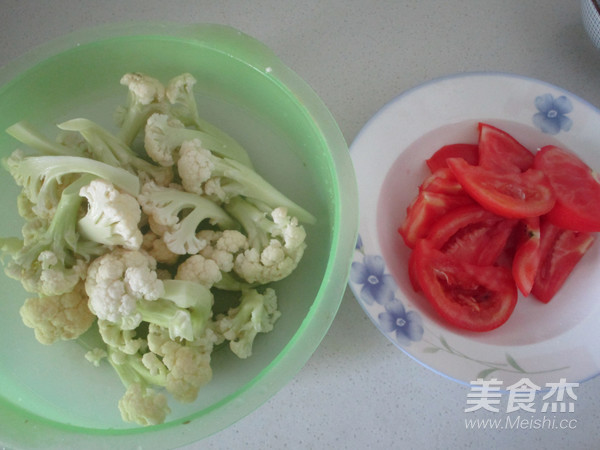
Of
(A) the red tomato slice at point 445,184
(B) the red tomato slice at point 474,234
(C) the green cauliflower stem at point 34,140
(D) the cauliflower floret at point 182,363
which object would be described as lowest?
(D) the cauliflower floret at point 182,363

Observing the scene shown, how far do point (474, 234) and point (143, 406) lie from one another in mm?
629

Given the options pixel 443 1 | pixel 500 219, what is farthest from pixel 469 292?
pixel 443 1

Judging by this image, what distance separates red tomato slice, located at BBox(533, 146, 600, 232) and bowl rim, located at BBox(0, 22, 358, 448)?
1.35 feet

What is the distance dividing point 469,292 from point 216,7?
0.78 metres

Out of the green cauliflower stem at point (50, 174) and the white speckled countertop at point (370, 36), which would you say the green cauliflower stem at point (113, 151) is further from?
the white speckled countertop at point (370, 36)

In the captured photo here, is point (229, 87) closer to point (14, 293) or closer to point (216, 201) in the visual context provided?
point (216, 201)

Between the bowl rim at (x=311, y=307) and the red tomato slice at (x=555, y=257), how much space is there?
0.42m

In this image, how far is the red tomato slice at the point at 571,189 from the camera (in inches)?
37.0

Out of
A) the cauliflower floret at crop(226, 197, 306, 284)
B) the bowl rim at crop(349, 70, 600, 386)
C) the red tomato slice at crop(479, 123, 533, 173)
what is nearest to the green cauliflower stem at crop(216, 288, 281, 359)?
the cauliflower floret at crop(226, 197, 306, 284)

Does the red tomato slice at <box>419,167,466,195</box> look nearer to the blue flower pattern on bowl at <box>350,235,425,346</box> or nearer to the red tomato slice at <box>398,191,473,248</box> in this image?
the red tomato slice at <box>398,191,473,248</box>

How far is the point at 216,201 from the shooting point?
2.90ft

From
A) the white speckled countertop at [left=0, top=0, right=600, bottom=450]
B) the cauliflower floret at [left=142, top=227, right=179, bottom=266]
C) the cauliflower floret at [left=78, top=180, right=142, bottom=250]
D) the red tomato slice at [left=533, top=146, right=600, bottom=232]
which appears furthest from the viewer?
the white speckled countertop at [left=0, top=0, right=600, bottom=450]

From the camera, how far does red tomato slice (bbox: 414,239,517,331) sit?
2.99 feet

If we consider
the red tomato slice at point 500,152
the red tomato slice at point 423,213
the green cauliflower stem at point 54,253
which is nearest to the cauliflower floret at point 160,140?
the green cauliflower stem at point 54,253
